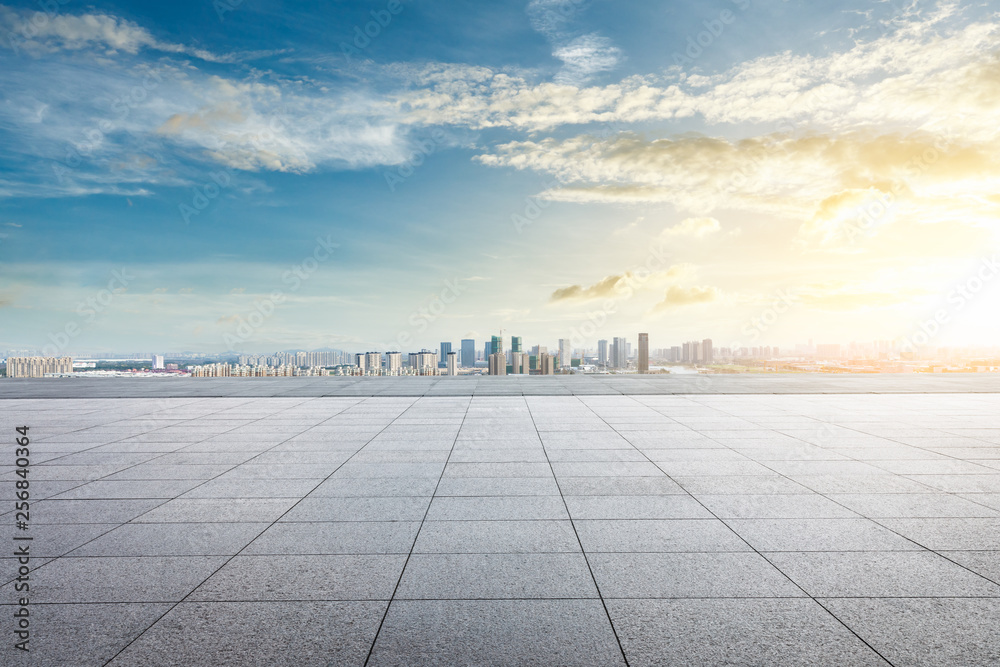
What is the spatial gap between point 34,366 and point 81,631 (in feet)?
89.5

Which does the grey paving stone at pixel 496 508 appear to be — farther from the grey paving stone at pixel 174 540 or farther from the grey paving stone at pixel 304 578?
the grey paving stone at pixel 174 540

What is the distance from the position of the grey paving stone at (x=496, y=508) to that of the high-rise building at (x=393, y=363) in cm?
1954

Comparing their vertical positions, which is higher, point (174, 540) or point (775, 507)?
point (775, 507)

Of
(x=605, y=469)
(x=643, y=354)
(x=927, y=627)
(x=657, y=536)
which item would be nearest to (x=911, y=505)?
(x=927, y=627)

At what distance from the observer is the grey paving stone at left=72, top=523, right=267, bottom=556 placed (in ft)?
16.1

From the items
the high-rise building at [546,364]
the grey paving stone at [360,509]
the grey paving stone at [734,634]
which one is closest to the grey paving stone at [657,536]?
the grey paving stone at [734,634]

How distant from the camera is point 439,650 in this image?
333 centimetres

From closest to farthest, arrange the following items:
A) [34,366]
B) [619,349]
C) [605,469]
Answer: [605,469], [34,366], [619,349]

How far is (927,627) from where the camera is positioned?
3.62 m

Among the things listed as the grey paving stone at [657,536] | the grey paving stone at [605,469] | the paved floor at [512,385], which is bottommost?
the grey paving stone at [657,536]

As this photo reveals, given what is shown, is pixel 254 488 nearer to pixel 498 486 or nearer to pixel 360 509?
pixel 360 509

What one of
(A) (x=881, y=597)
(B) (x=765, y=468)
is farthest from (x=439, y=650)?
(B) (x=765, y=468)

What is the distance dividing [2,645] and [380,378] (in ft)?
64.8

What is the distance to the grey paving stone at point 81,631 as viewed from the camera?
3.33m
